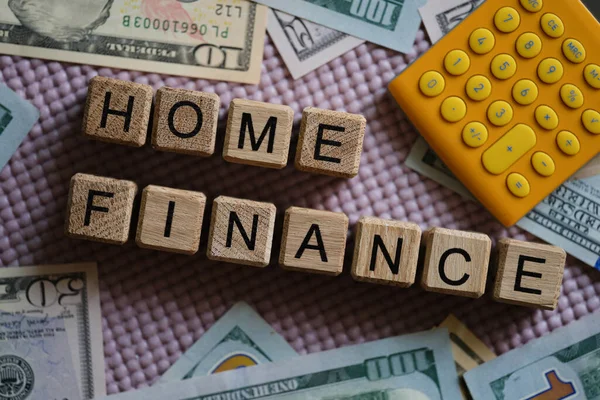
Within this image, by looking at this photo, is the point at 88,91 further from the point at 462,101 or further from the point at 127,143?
the point at 462,101

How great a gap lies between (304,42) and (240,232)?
192mm

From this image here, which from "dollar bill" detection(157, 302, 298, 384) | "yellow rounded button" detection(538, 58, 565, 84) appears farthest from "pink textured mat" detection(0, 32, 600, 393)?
"yellow rounded button" detection(538, 58, 565, 84)

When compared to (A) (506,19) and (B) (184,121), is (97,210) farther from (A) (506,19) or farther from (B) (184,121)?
(A) (506,19)

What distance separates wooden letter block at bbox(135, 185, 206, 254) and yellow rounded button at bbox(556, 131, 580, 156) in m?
0.33

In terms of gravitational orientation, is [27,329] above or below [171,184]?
below

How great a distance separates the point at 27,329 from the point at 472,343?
42cm

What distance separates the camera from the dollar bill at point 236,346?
2.13ft

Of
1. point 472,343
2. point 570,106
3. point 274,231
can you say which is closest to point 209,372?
point 274,231

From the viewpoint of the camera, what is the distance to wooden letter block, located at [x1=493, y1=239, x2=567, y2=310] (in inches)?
24.6

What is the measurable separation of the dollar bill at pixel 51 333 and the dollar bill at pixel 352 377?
56mm

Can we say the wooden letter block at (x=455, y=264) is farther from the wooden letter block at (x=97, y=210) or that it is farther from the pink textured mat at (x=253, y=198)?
the wooden letter block at (x=97, y=210)

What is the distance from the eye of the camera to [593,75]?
637mm

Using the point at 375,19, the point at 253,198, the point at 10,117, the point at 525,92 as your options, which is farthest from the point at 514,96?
the point at 10,117

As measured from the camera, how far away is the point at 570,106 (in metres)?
0.64
